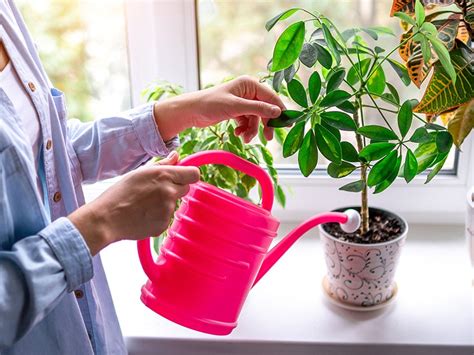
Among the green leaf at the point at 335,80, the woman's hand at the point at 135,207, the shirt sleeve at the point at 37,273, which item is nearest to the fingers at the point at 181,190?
the woman's hand at the point at 135,207

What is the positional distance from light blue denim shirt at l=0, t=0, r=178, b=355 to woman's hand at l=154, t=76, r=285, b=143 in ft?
0.08

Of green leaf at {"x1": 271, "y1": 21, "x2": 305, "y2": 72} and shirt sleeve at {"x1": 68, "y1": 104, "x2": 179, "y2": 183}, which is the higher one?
green leaf at {"x1": 271, "y1": 21, "x2": 305, "y2": 72}

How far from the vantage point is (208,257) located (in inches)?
30.0

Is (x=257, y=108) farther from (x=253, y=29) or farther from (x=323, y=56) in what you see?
(x=253, y=29)

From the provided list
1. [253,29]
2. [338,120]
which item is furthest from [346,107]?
[253,29]

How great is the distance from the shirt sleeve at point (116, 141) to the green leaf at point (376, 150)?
0.30 meters

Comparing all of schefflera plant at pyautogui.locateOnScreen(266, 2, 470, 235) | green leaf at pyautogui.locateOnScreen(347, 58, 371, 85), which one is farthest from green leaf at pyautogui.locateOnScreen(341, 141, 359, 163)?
green leaf at pyautogui.locateOnScreen(347, 58, 371, 85)

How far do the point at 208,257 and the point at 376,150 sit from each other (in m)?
0.26

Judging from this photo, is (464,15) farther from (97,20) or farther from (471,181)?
(97,20)

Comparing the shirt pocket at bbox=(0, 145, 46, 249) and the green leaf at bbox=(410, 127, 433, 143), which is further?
the green leaf at bbox=(410, 127, 433, 143)

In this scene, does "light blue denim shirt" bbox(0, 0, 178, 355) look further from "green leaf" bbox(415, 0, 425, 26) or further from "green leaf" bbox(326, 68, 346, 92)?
"green leaf" bbox(415, 0, 425, 26)

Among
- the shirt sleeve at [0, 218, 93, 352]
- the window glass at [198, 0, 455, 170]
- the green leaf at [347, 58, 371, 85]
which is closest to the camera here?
the shirt sleeve at [0, 218, 93, 352]

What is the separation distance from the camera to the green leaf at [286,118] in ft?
2.68

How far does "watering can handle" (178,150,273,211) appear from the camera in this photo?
0.79 metres
